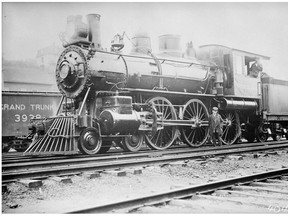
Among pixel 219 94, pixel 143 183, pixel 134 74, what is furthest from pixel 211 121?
pixel 143 183

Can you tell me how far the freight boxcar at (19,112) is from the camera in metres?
11.2

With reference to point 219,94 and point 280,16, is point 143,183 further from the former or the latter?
point 219,94

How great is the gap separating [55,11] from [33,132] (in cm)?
336

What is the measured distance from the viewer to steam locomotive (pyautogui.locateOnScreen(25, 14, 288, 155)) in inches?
306

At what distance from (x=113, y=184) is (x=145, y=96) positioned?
479 cm

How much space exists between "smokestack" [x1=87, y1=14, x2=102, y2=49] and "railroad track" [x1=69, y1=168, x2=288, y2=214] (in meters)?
5.14

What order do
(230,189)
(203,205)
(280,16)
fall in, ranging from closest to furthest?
(203,205) < (230,189) < (280,16)

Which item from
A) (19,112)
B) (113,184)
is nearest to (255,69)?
(19,112)

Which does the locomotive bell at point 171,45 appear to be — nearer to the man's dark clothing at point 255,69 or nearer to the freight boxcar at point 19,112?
the man's dark clothing at point 255,69

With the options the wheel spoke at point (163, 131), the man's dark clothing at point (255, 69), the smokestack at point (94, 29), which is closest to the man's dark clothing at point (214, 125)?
the wheel spoke at point (163, 131)

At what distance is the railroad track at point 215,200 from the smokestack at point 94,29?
514 centimetres

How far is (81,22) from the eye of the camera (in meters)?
7.94

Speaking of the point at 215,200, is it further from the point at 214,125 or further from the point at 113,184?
the point at 214,125

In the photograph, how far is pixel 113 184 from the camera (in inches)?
191
